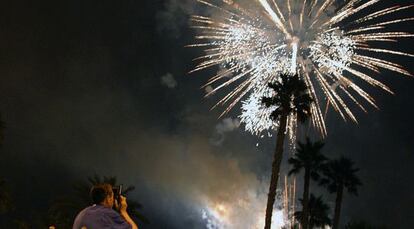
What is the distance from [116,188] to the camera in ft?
18.8

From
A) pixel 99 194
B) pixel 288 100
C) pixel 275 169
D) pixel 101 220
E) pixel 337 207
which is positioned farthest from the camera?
pixel 337 207

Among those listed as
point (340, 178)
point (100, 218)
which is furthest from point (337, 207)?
point (100, 218)

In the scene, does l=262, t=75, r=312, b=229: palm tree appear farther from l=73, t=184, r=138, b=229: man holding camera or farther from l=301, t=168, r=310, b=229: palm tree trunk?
l=73, t=184, r=138, b=229: man holding camera

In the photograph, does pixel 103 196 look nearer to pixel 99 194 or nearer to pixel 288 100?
pixel 99 194

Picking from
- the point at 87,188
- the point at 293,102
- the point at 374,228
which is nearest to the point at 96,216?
the point at 293,102

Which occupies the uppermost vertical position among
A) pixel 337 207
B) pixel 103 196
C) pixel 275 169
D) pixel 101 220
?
pixel 337 207

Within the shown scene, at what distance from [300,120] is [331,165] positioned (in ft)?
55.1

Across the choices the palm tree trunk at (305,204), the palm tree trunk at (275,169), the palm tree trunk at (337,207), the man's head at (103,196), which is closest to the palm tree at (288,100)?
the palm tree trunk at (275,169)

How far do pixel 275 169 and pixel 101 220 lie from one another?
2744 centimetres

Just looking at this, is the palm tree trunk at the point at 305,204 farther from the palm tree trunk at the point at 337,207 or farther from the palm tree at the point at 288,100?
the palm tree at the point at 288,100

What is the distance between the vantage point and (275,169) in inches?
1247

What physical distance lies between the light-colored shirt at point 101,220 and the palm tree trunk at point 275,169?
26.5 meters

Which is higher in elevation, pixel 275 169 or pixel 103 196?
pixel 275 169

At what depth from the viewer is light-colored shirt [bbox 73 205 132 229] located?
15.7 feet
